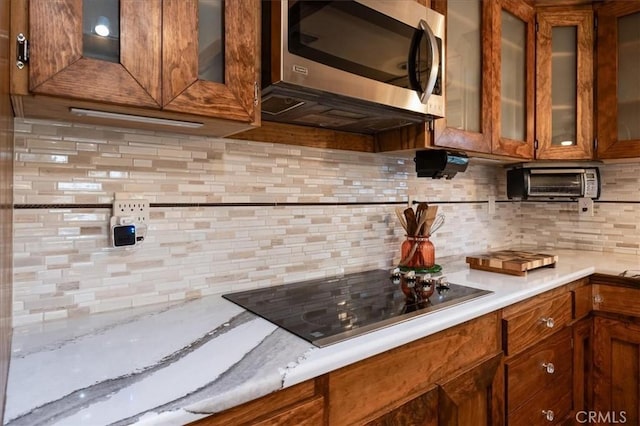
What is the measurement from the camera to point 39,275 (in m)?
0.97

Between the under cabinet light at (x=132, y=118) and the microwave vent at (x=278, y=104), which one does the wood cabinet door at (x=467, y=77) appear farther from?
the under cabinet light at (x=132, y=118)

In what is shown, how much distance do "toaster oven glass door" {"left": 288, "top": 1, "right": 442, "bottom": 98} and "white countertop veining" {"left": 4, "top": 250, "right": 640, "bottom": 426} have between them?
29.0 inches

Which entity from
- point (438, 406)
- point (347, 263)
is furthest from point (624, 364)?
point (347, 263)

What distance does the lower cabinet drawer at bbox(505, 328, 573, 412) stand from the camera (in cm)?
131

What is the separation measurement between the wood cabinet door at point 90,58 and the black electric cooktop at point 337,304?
2.04ft

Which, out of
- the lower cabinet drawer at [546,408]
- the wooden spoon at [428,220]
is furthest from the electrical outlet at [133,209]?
the lower cabinet drawer at [546,408]

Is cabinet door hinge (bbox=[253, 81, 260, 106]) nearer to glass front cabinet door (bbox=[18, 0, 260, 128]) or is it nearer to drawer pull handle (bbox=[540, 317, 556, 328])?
glass front cabinet door (bbox=[18, 0, 260, 128])

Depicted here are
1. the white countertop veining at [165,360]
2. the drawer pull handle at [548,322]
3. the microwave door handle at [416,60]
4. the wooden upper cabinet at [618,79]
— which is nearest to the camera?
the white countertop veining at [165,360]

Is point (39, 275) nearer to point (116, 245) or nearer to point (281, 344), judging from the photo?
point (116, 245)

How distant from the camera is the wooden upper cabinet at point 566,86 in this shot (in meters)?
1.94

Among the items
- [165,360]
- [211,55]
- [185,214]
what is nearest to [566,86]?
[211,55]

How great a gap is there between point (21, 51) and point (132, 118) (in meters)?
0.25

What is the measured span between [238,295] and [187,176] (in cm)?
42
